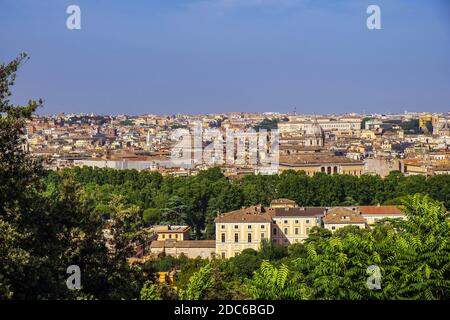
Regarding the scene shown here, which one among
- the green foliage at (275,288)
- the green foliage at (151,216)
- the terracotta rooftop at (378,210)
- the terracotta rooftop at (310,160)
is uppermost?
the green foliage at (275,288)

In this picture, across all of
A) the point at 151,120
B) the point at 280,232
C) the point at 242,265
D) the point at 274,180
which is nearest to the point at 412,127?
the point at 151,120

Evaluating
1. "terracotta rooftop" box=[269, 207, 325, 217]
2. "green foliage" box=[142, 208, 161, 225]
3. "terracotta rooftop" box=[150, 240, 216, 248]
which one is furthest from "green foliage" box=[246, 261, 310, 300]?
"green foliage" box=[142, 208, 161, 225]

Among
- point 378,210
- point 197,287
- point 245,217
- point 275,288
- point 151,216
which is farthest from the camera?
point 151,216

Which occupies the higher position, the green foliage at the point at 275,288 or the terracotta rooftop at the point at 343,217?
the green foliage at the point at 275,288

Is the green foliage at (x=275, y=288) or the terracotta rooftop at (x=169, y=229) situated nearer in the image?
the green foliage at (x=275, y=288)

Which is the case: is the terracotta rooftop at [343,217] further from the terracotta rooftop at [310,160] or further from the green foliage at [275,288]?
the terracotta rooftop at [310,160]

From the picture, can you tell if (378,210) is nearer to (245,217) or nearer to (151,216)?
(245,217)

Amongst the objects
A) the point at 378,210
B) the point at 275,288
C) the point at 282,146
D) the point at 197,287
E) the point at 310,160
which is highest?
the point at 275,288

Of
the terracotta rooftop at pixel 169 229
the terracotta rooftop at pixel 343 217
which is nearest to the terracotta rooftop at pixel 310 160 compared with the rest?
the terracotta rooftop at pixel 169 229

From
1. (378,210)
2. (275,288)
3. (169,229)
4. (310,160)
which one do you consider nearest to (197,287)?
(275,288)

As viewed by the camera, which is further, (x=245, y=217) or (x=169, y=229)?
(x=169, y=229)

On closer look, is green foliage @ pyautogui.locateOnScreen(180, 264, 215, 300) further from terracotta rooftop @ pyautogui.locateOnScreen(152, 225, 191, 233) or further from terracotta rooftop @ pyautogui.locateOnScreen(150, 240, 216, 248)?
terracotta rooftop @ pyautogui.locateOnScreen(152, 225, 191, 233)

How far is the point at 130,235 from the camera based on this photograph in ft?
24.0

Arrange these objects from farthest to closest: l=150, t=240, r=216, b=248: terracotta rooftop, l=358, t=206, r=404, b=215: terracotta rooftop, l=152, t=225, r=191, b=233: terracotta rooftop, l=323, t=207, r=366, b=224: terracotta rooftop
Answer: l=358, t=206, r=404, b=215: terracotta rooftop
l=152, t=225, r=191, b=233: terracotta rooftop
l=323, t=207, r=366, b=224: terracotta rooftop
l=150, t=240, r=216, b=248: terracotta rooftop
